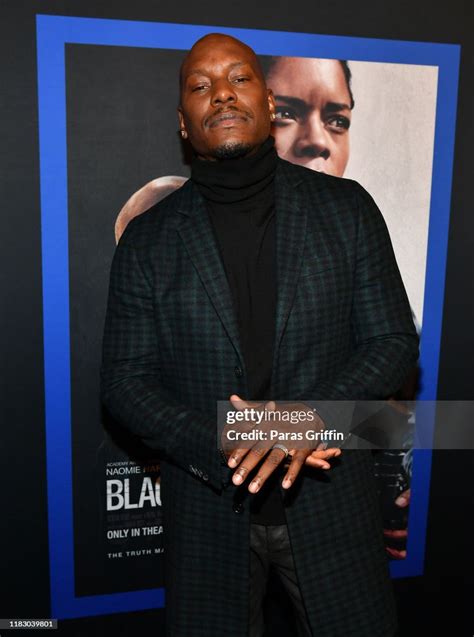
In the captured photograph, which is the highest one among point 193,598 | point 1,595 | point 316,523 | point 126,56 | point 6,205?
point 126,56

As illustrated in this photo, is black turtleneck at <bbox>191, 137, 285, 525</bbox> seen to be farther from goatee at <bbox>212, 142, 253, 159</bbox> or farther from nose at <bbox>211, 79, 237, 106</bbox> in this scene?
nose at <bbox>211, 79, 237, 106</bbox>

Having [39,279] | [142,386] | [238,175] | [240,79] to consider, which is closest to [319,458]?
[142,386]

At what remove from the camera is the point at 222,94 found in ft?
5.37

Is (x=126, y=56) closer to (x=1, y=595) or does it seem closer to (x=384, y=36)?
(x=384, y=36)

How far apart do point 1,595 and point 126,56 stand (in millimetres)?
1880

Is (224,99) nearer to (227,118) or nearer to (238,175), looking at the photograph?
(227,118)

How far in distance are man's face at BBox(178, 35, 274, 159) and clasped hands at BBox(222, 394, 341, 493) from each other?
0.67m

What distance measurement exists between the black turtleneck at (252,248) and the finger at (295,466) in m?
0.25

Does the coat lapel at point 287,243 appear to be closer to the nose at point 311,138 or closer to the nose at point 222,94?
the nose at point 222,94

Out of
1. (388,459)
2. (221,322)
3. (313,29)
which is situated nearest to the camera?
(221,322)

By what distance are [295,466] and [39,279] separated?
117 centimetres

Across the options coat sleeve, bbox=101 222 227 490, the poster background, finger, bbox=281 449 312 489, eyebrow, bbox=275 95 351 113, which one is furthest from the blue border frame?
finger, bbox=281 449 312 489

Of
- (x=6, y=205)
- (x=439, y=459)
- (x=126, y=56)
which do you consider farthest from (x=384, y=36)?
(x=439, y=459)

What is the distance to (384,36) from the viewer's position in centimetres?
224
